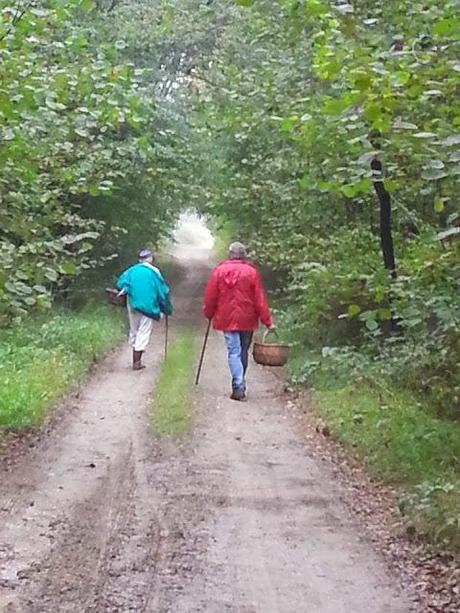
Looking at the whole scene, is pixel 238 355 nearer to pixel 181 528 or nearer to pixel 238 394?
pixel 238 394

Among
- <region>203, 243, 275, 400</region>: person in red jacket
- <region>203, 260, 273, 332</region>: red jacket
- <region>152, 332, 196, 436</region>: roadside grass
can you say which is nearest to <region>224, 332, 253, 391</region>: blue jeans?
<region>203, 243, 275, 400</region>: person in red jacket

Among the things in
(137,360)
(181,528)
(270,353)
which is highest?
(270,353)

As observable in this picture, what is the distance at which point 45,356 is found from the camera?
1722 cm

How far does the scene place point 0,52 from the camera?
30.1ft

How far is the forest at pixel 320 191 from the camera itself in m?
7.49

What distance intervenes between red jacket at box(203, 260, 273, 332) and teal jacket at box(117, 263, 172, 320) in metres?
2.92

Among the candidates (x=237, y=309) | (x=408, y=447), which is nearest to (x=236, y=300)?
(x=237, y=309)

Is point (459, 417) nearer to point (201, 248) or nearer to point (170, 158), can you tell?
point (170, 158)

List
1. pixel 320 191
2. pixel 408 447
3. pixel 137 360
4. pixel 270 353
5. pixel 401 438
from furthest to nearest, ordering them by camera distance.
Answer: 1. pixel 137 360
2. pixel 320 191
3. pixel 270 353
4. pixel 401 438
5. pixel 408 447

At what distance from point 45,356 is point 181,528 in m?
9.70

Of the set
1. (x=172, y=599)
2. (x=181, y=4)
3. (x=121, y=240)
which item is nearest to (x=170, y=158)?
(x=121, y=240)

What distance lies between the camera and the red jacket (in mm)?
14711

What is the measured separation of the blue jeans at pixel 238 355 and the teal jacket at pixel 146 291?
3138mm

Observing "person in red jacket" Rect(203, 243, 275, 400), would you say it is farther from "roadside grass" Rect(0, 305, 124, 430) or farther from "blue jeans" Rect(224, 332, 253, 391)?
"roadside grass" Rect(0, 305, 124, 430)
